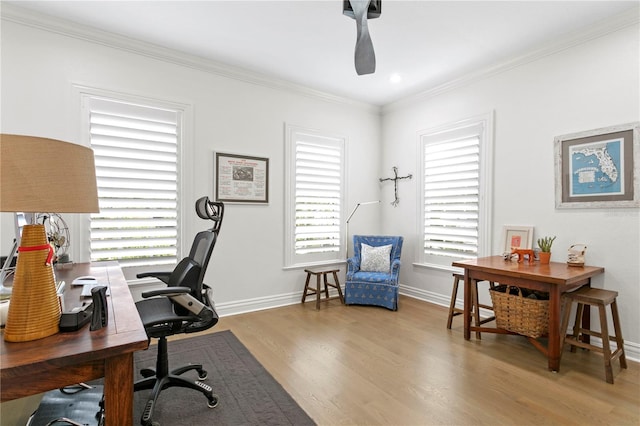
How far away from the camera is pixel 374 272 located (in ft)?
14.0

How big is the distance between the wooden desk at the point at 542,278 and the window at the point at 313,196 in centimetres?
192

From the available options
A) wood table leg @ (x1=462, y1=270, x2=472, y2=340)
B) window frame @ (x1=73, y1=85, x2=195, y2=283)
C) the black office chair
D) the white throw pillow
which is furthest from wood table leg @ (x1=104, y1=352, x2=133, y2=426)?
the white throw pillow

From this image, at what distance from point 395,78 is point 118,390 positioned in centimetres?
399

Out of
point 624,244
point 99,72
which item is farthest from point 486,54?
point 99,72

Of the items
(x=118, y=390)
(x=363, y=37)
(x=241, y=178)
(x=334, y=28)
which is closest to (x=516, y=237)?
(x=363, y=37)

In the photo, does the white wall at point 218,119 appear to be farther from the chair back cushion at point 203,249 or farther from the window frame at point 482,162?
the chair back cushion at point 203,249

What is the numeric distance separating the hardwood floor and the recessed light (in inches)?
112

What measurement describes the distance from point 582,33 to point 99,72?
4427 millimetres

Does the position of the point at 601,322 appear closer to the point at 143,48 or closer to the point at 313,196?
the point at 313,196

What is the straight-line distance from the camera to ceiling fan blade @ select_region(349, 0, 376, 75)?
1972 millimetres

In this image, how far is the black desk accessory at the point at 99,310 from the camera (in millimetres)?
1181

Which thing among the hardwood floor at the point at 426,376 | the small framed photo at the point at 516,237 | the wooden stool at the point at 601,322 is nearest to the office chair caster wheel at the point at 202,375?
the hardwood floor at the point at 426,376

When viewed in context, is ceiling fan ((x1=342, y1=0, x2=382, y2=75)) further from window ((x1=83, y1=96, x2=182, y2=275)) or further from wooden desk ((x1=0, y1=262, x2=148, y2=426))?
window ((x1=83, y1=96, x2=182, y2=275))

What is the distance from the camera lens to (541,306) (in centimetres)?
267
